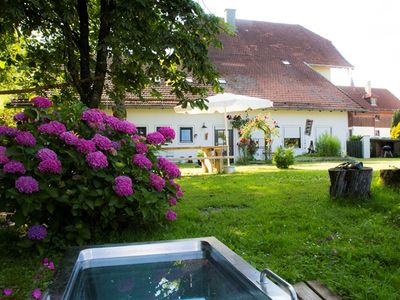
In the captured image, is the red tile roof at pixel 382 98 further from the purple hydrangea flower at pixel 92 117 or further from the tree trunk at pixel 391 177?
the purple hydrangea flower at pixel 92 117

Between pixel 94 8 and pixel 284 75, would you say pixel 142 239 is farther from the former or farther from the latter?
pixel 284 75

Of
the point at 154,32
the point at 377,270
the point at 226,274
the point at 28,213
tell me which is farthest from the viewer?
the point at 154,32

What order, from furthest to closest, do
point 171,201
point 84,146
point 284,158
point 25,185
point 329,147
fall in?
point 329,147, point 284,158, point 171,201, point 84,146, point 25,185

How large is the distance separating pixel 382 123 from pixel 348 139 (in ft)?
96.2

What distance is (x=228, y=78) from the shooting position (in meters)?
23.4

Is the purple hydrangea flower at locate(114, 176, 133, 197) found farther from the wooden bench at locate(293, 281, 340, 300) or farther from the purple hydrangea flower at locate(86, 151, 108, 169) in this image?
the wooden bench at locate(293, 281, 340, 300)

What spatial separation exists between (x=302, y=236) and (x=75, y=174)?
2.33 m

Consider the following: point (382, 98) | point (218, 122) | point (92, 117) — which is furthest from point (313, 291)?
point (382, 98)

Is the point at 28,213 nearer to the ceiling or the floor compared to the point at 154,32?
nearer to the floor

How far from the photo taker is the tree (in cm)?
506

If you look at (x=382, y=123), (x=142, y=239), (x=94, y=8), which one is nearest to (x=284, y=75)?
(x=94, y=8)

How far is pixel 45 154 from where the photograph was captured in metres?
3.57

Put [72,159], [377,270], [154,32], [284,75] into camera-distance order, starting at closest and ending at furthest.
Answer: [377,270] → [72,159] → [154,32] → [284,75]

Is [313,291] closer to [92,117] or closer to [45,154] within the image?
[45,154]
